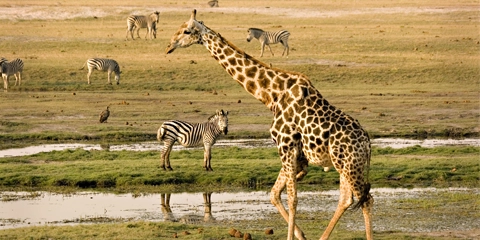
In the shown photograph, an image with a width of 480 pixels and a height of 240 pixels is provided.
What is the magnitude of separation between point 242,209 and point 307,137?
4.17m

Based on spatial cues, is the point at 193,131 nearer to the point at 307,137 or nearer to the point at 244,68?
the point at 244,68

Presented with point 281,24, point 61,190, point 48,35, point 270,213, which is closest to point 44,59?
point 48,35

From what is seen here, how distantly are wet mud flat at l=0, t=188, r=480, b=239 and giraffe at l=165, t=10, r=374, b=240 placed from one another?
217 centimetres

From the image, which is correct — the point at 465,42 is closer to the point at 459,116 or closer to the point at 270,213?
the point at 459,116

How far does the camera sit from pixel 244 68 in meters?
11.9

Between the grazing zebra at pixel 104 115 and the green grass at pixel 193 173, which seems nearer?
the green grass at pixel 193 173

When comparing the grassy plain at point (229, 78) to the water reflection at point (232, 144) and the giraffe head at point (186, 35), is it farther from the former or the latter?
the giraffe head at point (186, 35)

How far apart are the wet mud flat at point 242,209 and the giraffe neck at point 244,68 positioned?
8.70 feet

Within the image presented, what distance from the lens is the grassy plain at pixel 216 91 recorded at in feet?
58.6

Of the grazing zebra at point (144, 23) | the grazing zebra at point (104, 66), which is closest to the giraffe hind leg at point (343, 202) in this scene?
the grazing zebra at point (104, 66)

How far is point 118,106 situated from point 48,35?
18012mm

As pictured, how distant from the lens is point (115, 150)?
21.4m

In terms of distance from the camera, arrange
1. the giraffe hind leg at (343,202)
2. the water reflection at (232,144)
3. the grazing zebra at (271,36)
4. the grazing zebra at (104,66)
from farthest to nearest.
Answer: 1. the grazing zebra at (271,36)
2. the grazing zebra at (104,66)
3. the water reflection at (232,144)
4. the giraffe hind leg at (343,202)

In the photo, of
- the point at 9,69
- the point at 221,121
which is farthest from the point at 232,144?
the point at 9,69
